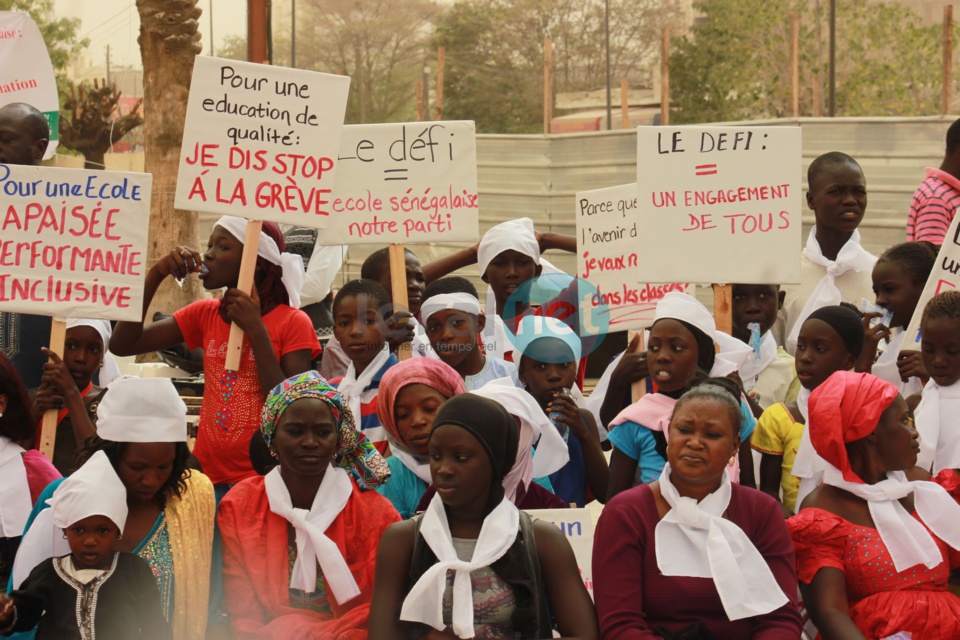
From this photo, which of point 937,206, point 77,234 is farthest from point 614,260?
point 77,234

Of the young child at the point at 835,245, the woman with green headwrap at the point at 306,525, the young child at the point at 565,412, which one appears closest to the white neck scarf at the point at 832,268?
the young child at the point at 835,245

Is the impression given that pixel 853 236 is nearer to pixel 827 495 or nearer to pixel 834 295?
pixel 834 295

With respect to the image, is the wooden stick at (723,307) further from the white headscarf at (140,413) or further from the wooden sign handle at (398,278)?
the white headscarf at (140,413)

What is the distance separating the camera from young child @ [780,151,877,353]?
6.68 m

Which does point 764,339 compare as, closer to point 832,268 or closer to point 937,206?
point 832,268

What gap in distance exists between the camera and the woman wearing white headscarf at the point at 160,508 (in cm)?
429

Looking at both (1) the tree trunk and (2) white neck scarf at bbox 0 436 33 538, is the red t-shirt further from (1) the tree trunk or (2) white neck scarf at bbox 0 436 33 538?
(1) the tree trunk

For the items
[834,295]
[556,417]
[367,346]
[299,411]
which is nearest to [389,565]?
[299,411]

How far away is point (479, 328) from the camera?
5953 millimetres

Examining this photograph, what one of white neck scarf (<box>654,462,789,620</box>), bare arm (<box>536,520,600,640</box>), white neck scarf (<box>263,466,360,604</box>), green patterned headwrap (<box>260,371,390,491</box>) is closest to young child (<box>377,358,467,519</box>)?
Result: green patterned headwrap (<box>260,371,390,491</box>)

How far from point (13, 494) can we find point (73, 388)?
2.14 ft

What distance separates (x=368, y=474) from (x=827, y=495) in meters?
1.61

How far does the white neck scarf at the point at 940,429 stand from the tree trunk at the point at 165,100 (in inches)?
305

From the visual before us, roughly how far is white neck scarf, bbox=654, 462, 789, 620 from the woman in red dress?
0.33m
